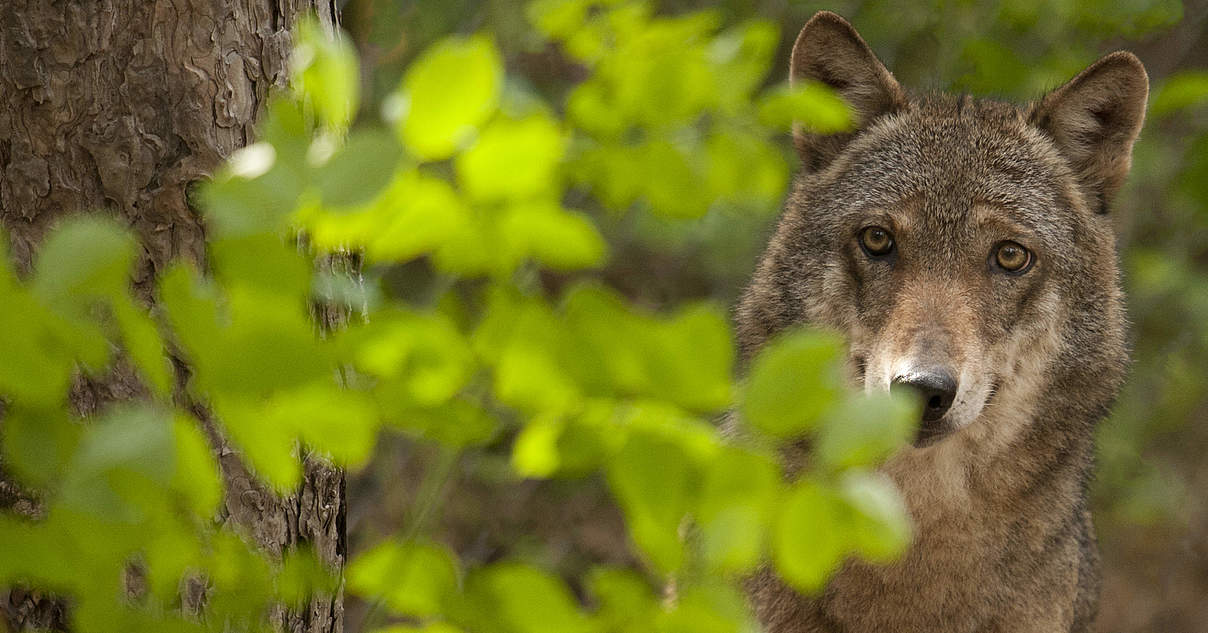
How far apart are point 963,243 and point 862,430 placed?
8.16 ft

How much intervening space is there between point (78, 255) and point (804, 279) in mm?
2745

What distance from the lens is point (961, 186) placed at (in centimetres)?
333

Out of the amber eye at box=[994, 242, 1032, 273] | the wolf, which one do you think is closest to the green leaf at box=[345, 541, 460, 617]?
the wolf

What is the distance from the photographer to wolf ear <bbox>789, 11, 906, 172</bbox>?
3.53 metres

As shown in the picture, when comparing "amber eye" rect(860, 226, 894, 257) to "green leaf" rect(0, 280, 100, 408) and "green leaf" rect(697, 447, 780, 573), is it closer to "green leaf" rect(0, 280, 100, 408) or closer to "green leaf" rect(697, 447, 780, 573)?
"green leaf" rect(697, 447, 780, 573)

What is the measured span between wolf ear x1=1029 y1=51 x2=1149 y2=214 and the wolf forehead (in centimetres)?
6

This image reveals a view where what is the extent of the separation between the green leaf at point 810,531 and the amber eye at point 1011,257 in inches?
96.8

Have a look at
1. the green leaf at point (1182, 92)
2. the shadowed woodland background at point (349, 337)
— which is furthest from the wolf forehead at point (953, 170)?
the shadowed woodland background at point (349, 337)

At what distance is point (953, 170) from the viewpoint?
3.38 metres

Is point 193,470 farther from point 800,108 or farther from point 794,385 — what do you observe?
point 800,108

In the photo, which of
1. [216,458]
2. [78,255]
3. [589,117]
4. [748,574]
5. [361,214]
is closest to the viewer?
[78,255]

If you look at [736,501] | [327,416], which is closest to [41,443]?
[327,416]

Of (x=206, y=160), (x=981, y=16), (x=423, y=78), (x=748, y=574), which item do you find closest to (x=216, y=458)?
(x=206, y=160)

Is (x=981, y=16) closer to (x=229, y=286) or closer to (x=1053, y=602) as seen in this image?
(x=1053, y=602)
